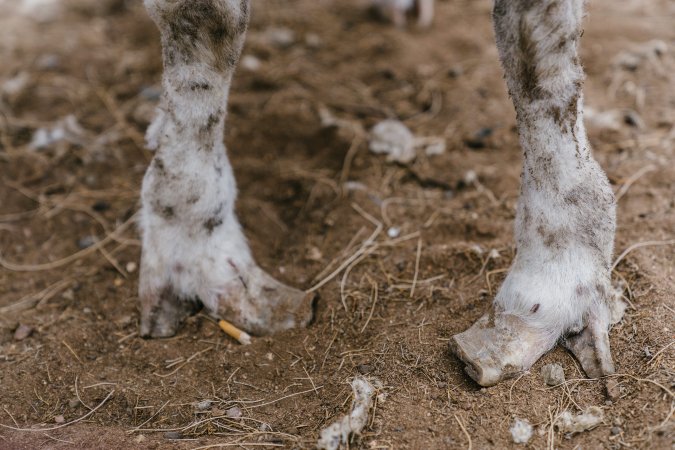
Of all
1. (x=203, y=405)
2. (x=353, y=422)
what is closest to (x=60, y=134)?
(x=203, y=405)

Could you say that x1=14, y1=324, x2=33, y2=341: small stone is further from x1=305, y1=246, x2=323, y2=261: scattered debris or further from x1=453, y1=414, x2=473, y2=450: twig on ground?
x1=453, y1=414, x2=473, y2=450: twig on ground

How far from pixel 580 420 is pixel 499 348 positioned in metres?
0.35

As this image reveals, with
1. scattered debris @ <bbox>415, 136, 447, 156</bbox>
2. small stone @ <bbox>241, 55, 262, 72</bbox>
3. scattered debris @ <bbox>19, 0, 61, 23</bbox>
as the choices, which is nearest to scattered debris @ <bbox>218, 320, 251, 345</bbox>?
scattered debris @ <bbox>415, 136, 447, 156</bbox>

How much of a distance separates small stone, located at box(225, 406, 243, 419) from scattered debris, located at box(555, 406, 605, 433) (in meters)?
1.11

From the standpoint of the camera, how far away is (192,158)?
2738mm

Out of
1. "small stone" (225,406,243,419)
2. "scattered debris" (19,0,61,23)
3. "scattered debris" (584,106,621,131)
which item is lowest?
"small stone" (225,406,243,419)

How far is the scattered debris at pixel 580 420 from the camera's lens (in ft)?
7.38

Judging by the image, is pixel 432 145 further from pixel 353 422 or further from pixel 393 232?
pixel 353 422

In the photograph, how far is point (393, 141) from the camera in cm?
403

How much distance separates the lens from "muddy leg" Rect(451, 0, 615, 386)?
2350 millimetres

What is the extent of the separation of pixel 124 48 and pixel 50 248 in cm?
247

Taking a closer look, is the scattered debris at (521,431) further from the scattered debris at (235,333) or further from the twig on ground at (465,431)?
the scattered debris at (235,333)

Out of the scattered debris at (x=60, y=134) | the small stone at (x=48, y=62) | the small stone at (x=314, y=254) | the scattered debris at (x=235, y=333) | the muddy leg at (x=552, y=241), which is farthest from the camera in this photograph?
the small stone at (x=48, y=62)

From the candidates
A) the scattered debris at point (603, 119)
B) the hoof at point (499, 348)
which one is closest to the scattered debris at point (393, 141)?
the scattered debris at point (603, 119)
